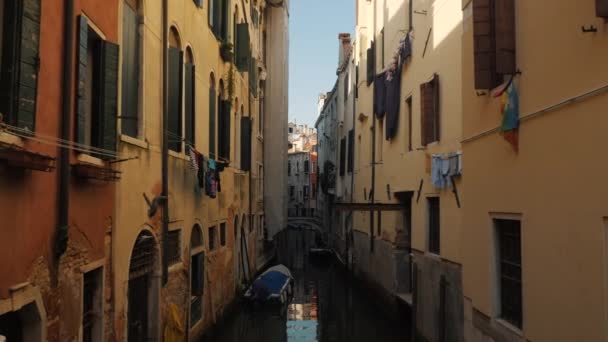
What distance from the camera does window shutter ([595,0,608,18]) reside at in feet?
14.5

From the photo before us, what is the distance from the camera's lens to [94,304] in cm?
718

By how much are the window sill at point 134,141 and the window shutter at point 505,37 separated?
4.64 m

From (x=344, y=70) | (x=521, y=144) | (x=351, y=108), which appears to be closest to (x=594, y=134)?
(x=521, y=144)

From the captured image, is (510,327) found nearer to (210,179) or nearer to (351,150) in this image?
(210,179)

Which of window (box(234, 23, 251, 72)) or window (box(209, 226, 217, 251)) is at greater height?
window (box(234, 23, 251, 72))

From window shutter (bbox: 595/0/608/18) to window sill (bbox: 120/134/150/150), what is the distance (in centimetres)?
560

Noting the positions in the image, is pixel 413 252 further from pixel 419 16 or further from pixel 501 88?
pixel 501 88

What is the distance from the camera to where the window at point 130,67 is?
26.5 feet

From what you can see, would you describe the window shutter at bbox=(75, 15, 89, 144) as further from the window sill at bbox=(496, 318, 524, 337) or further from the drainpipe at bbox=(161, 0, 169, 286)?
the window sill at bbox=(496, 318, 524, 337)

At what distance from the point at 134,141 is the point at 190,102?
136 inches

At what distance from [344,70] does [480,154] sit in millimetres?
23680

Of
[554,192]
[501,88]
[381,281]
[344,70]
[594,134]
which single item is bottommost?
[381,281]

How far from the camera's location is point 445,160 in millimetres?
11250

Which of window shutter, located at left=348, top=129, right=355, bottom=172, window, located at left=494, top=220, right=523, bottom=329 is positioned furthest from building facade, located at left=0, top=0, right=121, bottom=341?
window shutter, located at left=348, top=129, right=355, bottom=172
